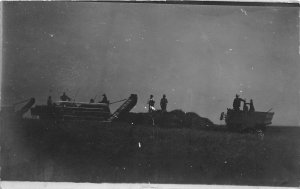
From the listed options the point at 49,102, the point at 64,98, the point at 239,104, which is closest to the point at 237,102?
the point at 239,104

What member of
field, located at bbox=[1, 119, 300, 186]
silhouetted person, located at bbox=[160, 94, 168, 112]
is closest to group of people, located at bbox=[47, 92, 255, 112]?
silhouetted person, located at bbox=[160, 94, 168, 112]

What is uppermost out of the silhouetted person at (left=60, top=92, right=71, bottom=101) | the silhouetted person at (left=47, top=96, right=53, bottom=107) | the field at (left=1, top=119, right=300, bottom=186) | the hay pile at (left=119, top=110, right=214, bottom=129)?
the silhouetted person at (left=60, top=92, right=71, bottom=101)

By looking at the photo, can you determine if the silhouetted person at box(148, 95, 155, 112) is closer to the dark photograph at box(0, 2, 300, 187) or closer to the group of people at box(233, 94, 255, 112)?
the dark photograph at box(0, 2, 300, 187)

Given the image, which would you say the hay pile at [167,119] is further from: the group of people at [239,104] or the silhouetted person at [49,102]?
the silhouetted person at [49,102]

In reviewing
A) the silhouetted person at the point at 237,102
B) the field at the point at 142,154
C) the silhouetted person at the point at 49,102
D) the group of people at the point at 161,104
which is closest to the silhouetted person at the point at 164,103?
the group of people at the point at 161,104

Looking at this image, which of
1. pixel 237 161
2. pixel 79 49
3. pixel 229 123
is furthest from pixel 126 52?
pixel 237 161

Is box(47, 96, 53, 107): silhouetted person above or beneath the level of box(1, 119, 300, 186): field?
above
